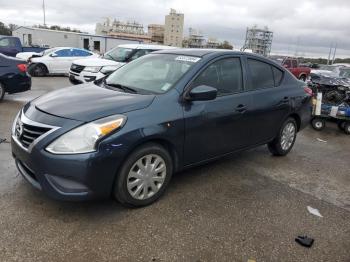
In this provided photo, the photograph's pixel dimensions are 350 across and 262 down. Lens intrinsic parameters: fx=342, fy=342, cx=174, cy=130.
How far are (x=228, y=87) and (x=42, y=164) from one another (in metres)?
2.42

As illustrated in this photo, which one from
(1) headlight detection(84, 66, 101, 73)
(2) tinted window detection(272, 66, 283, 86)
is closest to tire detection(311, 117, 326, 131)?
(2) tinted window detection(272, 66, 283, 86)

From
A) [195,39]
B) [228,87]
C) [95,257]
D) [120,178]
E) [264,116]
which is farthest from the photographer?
[195,39]

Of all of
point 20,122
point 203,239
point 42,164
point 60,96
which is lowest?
point 203,239

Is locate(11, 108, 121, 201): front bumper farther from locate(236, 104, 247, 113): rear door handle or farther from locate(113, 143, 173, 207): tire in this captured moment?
locate(236, 104, 247, 113): rear door handle

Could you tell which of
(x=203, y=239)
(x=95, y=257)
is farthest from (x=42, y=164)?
(x=203, y=239)

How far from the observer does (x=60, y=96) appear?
12.2 ft

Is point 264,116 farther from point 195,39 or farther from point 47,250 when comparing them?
point 195,39

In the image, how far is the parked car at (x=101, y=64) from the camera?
10805 mm

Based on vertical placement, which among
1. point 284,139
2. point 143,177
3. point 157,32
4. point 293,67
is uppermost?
point 157,32

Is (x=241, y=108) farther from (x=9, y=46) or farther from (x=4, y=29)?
Answer: (x=4, y=29)

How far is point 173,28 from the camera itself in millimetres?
107188

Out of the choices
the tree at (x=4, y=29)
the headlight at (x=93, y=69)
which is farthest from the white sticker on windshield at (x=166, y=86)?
the tree at (x=4, y=29)

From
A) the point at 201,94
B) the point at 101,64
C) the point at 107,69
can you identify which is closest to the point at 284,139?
the point at 201,94

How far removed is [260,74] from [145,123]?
2331mm
